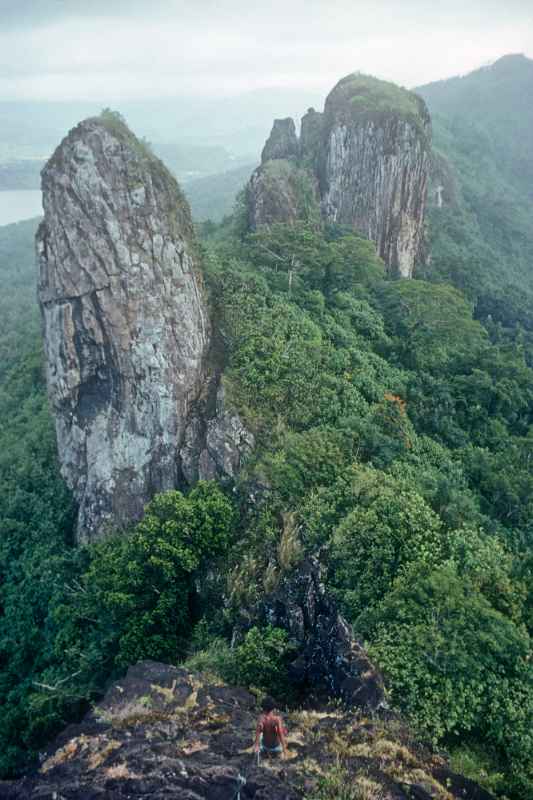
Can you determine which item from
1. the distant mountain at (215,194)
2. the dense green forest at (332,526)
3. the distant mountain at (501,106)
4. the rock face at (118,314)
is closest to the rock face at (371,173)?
→ the dense green forest at (332,526)

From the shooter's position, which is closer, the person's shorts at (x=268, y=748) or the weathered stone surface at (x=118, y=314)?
the person's shorts at (x=268, y=748)

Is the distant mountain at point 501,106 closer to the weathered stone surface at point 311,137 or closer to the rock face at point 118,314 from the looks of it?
the weathered stone surface at point 311,137

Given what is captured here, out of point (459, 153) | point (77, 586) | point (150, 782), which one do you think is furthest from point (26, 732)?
point (459, 153)

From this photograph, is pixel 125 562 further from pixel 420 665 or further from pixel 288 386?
pixel 420 665

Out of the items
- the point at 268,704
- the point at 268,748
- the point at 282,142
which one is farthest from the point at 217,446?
the point at 282,142

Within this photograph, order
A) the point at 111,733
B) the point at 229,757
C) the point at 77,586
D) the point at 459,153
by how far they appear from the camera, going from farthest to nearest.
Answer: the point at 459,153 < the point at 77,586 < the point at 111,733 < the point at 229,757

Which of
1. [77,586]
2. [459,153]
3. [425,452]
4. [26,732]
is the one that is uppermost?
[459,153]

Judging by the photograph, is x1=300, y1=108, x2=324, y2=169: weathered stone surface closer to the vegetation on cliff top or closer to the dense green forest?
the vegetation on cliff top
